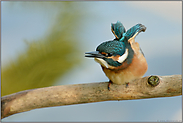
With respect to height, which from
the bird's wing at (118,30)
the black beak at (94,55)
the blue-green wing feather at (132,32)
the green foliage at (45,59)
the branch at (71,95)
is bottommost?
the branch at (71,95)

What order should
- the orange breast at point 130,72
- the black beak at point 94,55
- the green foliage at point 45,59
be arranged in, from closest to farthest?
1. the black beak at point 94,55
2. the orange breast at point 130,72
3. the green foliage at point 45,59

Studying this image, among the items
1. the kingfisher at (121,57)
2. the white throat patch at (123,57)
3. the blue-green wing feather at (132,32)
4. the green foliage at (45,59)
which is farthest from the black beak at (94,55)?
the green foliage at (45,59)

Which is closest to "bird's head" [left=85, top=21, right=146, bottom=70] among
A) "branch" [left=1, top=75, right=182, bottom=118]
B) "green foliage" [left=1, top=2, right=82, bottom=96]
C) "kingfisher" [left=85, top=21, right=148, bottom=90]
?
"kingfisher" [left=85, top=21, right=148, bottom=90]

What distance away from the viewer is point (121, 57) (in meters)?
1.25

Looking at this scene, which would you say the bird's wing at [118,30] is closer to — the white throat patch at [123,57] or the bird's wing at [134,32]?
the bird's wing at [134,32]

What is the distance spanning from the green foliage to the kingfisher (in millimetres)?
760

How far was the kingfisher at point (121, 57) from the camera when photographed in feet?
3.94

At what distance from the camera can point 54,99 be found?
4.48 ft

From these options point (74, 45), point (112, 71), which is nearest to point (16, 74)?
point (74, 45)

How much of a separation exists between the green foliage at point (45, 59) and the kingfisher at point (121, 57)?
2.49ft

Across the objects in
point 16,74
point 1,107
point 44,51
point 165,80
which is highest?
point 44,51

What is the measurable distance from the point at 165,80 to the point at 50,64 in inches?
47.6

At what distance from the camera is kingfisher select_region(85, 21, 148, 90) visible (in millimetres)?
1200

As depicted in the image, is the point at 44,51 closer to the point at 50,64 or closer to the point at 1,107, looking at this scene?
the point at 50,64
